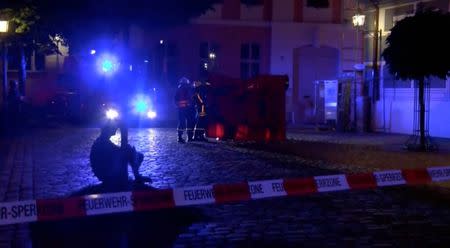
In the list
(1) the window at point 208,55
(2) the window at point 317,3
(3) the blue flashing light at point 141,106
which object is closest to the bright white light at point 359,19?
(3) the blue flashing light at point 141,106

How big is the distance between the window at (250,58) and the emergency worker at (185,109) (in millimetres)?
15830

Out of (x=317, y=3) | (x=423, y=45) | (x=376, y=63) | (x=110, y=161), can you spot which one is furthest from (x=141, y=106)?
(x=110, y=161)

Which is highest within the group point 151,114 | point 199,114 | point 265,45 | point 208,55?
point 265,45

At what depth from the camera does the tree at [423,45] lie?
17328mm

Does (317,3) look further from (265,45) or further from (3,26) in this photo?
(3,26)

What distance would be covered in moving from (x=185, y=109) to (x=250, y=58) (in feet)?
53.5

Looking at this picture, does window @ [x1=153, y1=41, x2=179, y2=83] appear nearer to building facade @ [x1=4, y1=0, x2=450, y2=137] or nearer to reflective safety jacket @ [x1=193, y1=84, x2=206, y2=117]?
building facade @ [x1=4, y1=0, x2=450, y2=137]

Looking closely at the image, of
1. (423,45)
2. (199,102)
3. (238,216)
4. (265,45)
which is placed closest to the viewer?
(238,216)

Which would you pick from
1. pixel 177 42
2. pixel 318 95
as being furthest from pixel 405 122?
pixel 177 42

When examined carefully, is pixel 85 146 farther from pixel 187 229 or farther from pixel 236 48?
pixel 236 48

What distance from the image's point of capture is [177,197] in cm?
769

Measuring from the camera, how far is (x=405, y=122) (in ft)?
82.2

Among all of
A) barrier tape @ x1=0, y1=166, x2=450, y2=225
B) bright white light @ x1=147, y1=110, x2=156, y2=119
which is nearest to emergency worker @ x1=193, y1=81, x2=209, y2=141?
bright white light @ x1=147, y1=110, x2=156, y2=119

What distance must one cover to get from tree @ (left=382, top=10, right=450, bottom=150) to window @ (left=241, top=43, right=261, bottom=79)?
18594mm
